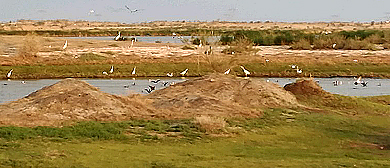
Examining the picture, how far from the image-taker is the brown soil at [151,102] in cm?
2058

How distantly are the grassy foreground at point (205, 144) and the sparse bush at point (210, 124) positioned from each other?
3.7 inches

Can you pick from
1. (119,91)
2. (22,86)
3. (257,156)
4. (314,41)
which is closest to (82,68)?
(22,86)

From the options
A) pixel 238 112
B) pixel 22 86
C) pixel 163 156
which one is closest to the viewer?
pixel 163 156

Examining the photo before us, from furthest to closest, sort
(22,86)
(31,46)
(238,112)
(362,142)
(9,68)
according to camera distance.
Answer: (31,46) → (9,68) → (22,86) → (238,112) → (362,142)

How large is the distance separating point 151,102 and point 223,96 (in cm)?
306

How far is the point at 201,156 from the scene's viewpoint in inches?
635

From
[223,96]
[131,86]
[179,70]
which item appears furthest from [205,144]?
[179,70]

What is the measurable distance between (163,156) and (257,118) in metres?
8.09

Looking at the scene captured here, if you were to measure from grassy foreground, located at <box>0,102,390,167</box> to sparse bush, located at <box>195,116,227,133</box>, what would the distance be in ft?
0.31

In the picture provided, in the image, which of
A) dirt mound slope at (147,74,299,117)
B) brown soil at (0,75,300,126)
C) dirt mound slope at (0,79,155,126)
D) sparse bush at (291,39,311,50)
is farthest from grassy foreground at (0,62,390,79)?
dirt mound slope at (0,79,155,126)

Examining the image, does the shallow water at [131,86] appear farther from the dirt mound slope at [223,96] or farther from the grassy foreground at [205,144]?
the grassy foreground at [205,144]

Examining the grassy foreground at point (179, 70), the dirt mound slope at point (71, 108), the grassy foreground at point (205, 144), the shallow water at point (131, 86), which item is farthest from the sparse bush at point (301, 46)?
the dirt mound slope at point (71, 108)

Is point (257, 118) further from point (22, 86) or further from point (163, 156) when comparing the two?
point (22, 86)

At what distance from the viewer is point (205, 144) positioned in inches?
729
